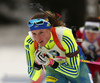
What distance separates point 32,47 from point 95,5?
443 inches

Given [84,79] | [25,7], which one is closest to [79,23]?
[25,7]

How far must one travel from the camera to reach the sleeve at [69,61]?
10.5 feet

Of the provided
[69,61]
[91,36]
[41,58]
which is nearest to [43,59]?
[41,58]

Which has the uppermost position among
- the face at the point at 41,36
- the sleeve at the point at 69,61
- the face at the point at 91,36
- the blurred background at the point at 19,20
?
the face at the point at 41,36

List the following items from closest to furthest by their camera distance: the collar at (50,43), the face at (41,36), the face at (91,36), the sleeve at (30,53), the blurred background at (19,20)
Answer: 1. the face at (41,36)
2. the collar at (50,43)
3. the sleeve at (30,53)
4. the face at (91,36)
5. the blurred background at (19,20)

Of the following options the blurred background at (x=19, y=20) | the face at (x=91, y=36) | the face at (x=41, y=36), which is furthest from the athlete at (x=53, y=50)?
the blurred background at (x=19, y=20)

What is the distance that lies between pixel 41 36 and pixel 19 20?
15.3 meters

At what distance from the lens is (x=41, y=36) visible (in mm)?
3129

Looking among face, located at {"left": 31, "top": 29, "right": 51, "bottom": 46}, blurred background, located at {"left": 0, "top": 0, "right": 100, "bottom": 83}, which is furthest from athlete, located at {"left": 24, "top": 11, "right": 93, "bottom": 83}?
blurred background, located at {"left": 0, "top": 0, "right": 100, "bottom": 83}

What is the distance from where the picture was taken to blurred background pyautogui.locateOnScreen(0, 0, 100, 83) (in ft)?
31.0

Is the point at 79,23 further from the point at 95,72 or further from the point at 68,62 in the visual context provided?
the point at 68,62

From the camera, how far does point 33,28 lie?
316cm

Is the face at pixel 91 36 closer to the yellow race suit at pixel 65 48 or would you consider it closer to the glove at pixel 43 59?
the yellow race suit at pixel 65 48

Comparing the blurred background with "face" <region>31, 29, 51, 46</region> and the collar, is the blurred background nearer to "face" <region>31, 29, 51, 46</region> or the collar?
the collar
